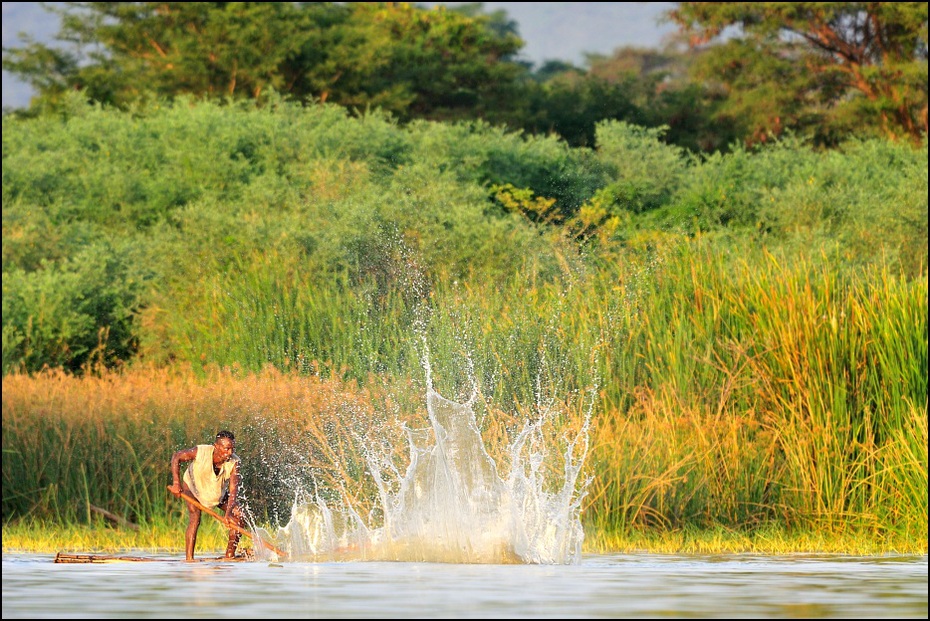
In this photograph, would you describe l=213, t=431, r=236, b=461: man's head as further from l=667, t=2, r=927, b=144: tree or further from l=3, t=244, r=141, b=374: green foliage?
l=667, t=2, r=927, b=144: tree

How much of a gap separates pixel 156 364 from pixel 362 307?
17.6ft

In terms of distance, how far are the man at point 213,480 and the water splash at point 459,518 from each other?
434 mm

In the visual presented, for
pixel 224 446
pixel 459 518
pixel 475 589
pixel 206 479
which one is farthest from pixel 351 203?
pixel 475 589

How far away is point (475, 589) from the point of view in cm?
973

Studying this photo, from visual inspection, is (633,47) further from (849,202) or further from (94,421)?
(94,421)

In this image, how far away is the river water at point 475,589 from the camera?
28.3ft

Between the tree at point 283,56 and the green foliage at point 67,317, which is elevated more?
the tree at point 283,56

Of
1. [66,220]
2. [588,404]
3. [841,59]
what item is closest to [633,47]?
[841,59]

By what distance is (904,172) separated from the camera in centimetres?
3509

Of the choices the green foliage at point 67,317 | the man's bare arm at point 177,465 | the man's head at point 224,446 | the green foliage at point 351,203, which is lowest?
the man's bare arm at point 177,465

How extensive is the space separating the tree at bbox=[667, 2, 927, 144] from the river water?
1171 inches

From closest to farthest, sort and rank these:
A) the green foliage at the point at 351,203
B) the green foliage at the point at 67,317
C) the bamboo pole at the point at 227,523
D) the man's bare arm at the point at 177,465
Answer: the bamboo pole at the point at 227,523 < the man's bare arm at the point at 177,465 < the green foliage at the point at 351,203 < the green foliage at the point at 67,317

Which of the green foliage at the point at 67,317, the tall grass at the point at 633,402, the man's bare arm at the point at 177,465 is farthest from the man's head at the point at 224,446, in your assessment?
the green foliage at the point at 67,317

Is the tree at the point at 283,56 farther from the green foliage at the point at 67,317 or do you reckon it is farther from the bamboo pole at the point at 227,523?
the bamboo pole at the point at 227,523
